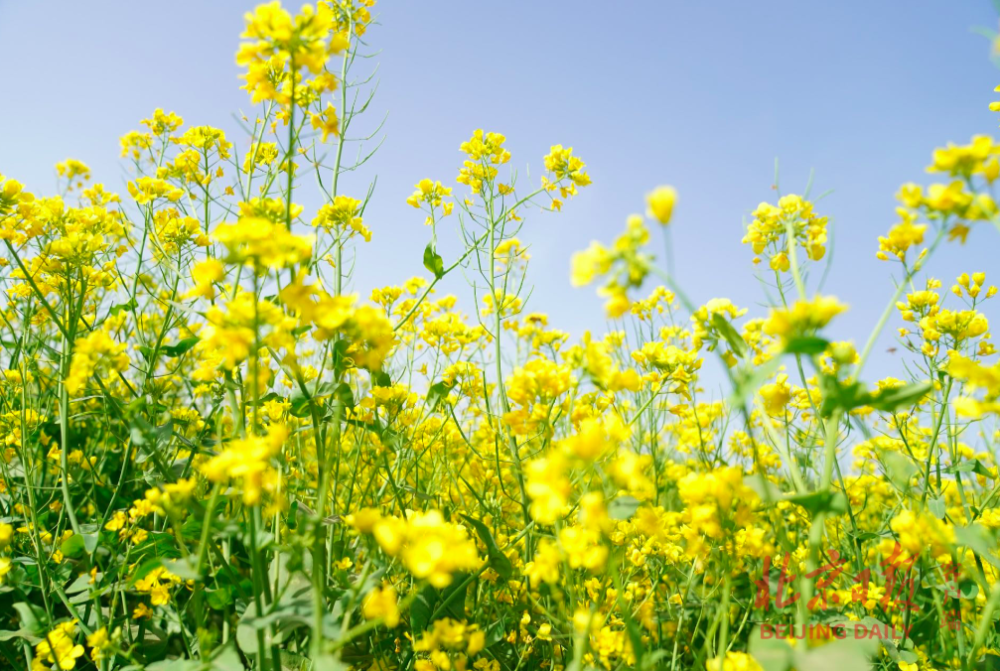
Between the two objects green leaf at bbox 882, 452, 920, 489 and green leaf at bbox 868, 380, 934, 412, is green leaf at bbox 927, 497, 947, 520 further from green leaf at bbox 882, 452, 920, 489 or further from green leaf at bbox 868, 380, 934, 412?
green leaf at bbox 868, 380, 934, 412

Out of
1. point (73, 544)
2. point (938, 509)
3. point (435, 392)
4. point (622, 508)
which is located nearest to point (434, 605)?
point (435, 392)

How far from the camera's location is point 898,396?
883mm

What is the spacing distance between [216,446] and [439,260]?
936mm

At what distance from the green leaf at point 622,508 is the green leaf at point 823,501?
0.83 ft

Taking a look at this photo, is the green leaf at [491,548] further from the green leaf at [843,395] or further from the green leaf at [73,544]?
the green leaf at [73,544]

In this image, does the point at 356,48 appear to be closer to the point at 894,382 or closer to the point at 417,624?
the point at 417,624

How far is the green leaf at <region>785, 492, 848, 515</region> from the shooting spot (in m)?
0.85

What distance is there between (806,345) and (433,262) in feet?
4.17

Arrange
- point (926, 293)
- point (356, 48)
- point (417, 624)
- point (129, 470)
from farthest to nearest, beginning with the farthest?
1. point (129, 470)
2. point (356, 48)
3. point (926, 293)
4. point (417, 624)

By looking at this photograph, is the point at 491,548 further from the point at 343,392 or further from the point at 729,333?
the point at 729,333

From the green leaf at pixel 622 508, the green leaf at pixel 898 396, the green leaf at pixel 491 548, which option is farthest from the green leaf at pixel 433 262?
the green leaf at pixel 898 396

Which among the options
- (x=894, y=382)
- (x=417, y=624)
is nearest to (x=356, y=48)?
(x=417, y=624)

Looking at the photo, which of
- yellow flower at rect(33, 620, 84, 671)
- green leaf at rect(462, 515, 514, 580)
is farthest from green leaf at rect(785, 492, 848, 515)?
yellow flower at rect(33, 620, 84, 671)

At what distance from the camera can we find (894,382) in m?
2.39
